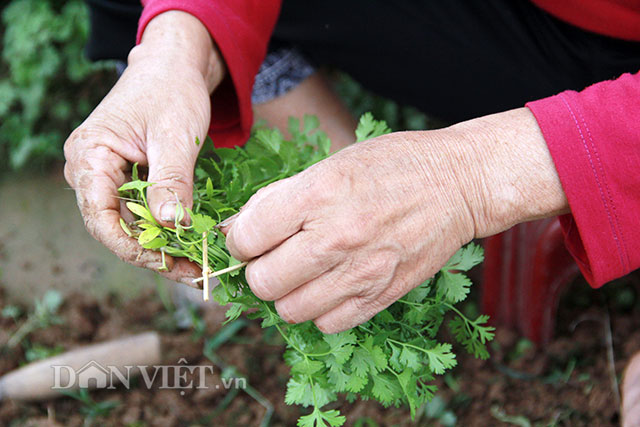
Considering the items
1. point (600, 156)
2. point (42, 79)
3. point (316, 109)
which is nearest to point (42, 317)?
point (42, 79)

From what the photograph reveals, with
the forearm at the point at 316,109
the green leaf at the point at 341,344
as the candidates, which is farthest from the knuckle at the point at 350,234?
the forearm at the point at 316,109

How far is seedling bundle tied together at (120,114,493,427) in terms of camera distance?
112 centimetres

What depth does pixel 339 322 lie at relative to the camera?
1104 millimetres

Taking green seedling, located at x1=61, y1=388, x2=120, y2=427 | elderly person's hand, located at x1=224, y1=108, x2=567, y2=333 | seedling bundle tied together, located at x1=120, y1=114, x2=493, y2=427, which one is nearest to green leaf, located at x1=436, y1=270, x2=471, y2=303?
seedling bundle tied together, located at x1=120, y1=114, x2=493, y2=427

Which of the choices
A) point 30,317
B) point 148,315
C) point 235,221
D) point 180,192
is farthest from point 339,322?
point 30,317

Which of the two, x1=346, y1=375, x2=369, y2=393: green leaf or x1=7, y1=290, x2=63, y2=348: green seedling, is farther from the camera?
x1=7, y1=290, x2=63, y2=348: green seedling

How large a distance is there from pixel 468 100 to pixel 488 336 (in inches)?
33.4

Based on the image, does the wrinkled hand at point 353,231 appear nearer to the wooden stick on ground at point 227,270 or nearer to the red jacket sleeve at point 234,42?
Answer: the wooden stick on ground at point 227,270

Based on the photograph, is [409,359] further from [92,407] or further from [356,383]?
[92,407]

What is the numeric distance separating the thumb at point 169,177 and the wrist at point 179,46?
228 millimetres

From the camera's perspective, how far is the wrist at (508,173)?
106 centimetres

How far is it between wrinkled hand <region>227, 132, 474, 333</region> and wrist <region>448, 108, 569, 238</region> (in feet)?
0.10

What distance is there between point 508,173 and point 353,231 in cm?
31

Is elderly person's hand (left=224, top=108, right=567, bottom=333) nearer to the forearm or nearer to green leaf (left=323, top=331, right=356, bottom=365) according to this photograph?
green leaf (left=323, top=331, right=356, bottom=365)
